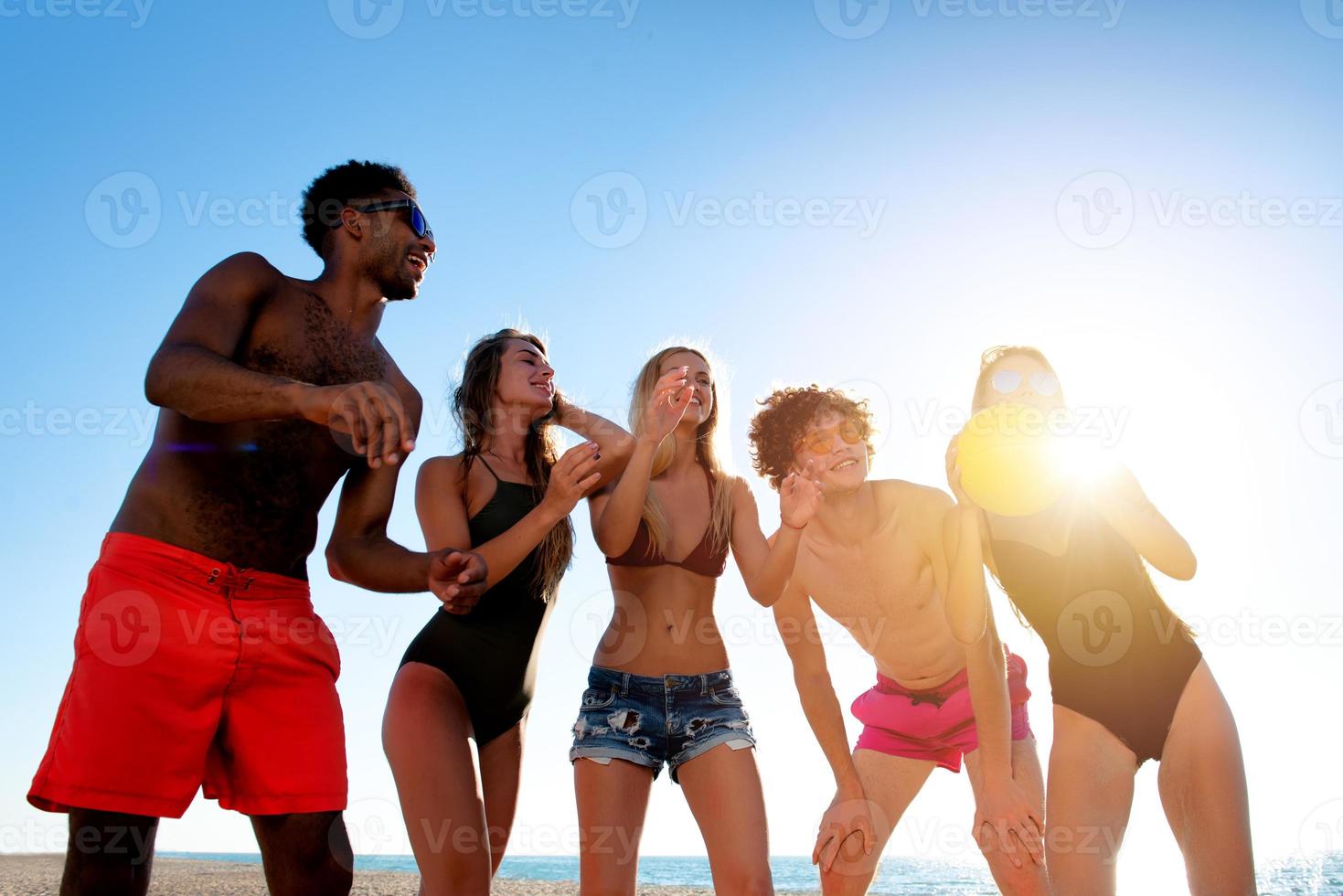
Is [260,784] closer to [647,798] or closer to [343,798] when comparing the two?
[343,798]

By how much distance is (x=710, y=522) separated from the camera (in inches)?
190

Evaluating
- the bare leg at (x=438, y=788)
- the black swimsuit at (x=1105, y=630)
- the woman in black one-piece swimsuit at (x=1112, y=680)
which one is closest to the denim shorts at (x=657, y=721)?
the bare leg at (x=438, y=788)

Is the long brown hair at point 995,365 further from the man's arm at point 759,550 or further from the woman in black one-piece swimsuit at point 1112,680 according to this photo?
the man's arm at point 759,550

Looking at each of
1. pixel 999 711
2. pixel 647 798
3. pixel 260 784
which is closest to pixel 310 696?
pixel 260 784

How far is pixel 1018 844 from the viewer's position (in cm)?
459

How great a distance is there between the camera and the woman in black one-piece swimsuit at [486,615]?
12.5 ft

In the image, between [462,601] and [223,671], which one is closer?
[223,671]

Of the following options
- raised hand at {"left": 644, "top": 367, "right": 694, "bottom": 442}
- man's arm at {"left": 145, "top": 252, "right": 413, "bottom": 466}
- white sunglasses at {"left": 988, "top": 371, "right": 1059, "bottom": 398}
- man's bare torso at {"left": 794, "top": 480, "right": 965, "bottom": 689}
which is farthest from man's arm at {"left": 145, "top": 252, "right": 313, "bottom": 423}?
white sunglasses at {"left": 988, "top": 371, "right": 1059, "bottom": 398}

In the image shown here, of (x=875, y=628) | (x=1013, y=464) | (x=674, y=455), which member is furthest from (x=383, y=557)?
(x=875, y=628)

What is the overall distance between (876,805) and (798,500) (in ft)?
6.21

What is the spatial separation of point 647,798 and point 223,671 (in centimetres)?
205

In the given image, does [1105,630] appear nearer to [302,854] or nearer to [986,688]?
[986,688]

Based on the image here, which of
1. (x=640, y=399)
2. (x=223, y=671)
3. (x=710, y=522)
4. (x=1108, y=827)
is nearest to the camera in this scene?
(x=223, y=671)

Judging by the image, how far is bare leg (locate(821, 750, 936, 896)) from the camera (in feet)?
15.7
